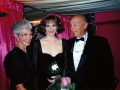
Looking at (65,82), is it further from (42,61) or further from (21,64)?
(42,61)

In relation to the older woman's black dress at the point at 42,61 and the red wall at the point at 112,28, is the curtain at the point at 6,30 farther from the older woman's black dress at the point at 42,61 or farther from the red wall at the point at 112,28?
the red wall at the point at 112,28

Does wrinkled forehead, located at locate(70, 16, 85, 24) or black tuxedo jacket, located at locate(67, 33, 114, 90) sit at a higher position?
wrinkled forehead, located at locate(70, 16, 85, 24)

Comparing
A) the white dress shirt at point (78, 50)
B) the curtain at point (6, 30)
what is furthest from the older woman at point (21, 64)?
the curtain at point (6, 30)

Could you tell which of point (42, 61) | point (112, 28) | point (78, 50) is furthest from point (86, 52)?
point (112, 28)

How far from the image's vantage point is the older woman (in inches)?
102

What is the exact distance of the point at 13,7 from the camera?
407 cm

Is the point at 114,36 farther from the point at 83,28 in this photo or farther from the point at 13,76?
the point at 13,76

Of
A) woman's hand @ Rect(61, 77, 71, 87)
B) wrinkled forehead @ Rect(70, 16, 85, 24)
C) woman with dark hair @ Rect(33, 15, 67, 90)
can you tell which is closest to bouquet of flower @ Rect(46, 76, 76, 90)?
woman's hand @ Rect(61, 77, 71, 87)

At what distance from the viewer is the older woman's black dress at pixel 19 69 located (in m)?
2.57

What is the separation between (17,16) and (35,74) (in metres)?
1.80

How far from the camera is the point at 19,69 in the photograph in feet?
8.53

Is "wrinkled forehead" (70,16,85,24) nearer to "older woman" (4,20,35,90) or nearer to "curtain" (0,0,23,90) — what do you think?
"older woman" (4,20,35,90)

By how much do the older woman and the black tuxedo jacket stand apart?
2.47ft

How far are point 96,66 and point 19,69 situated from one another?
135cm
